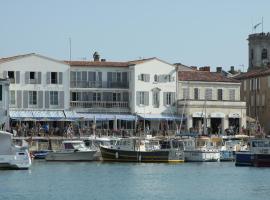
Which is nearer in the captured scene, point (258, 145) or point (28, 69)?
point (258, 145)

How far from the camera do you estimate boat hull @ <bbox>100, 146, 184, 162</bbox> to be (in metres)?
103

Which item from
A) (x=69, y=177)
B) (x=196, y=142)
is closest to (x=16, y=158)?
(x=69, y=177)

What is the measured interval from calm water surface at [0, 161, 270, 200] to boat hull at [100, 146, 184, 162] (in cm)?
391

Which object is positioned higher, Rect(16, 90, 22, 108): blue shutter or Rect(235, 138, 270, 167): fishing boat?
Rect(16, 90, 22, 108): blue shutter

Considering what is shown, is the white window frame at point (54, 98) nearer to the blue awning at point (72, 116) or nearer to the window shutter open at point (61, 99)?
the window shutter open at point (61, 99)

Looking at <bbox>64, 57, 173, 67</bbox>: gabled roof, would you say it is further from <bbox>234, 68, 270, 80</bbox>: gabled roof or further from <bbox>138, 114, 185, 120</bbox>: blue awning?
<bbox>234, 68, 270, 80</bbox>: gabled roof

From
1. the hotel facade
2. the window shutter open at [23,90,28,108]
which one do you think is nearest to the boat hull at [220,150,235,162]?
the hotel facade

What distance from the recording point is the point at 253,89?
451 ft

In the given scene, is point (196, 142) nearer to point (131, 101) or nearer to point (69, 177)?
point (131, 101)

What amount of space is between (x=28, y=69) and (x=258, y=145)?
3380cm

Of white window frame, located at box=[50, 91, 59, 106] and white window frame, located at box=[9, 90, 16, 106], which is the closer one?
white window frame, located at box=[9, 90, 16, 106]

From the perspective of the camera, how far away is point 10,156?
86.0 m

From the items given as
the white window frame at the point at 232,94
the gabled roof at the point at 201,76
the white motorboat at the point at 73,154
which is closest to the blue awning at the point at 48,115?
the white motorboat at the point at 73,154

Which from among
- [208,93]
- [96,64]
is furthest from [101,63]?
[208,93]
